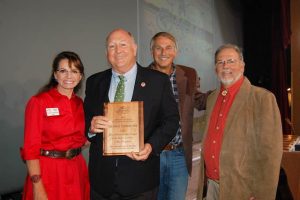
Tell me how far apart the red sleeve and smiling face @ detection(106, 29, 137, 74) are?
1.84 ft

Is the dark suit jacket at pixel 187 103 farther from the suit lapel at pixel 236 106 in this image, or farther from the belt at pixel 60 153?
the belt at pixel 60 153

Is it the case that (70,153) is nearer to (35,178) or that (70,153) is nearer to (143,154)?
(35,178)

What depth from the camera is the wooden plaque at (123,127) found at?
1.77 m

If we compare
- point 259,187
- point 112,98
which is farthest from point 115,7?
point 259,187

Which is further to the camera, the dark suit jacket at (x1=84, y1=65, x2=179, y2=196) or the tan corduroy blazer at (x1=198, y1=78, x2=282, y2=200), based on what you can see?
the tan corduroy blazer at (x1=198, y1=78, x2=282, y2=200)

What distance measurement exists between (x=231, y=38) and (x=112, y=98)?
26.1ft

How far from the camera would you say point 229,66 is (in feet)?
7.66

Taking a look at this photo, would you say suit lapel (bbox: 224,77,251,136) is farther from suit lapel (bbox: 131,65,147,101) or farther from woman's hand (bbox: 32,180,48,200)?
woman's hand (bbox: 32,180,48,200)

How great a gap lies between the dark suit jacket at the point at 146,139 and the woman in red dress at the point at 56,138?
0.24 meters

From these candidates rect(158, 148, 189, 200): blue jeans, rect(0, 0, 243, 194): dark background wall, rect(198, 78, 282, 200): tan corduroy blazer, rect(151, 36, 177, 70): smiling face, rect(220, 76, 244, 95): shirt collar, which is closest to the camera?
rect(198, 78, 282, 200): tan corduroy blazer

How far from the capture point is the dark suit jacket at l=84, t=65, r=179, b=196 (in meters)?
1.87

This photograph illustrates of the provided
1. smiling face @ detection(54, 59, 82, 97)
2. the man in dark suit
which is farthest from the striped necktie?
smiling face @ detection(54, 59, 82, 97)

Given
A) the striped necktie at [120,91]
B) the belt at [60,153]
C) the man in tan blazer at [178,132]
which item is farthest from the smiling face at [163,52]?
the belt at [60,153]

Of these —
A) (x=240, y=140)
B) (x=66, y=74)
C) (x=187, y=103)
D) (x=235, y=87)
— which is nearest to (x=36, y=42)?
(x=66, y=74)
